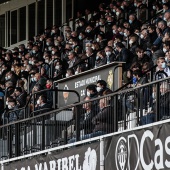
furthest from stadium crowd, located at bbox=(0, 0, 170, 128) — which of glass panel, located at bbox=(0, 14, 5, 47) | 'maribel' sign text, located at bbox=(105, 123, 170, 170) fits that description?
glass panel, located at bbox=(0, 14, 5, 47)

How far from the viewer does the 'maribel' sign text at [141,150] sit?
601 inches

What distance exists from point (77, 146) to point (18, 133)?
2.90 meters

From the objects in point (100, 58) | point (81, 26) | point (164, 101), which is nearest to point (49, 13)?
point (81, 26)

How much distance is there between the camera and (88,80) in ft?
71.3

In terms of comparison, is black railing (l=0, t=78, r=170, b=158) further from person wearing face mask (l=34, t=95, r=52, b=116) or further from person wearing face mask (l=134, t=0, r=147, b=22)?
person wearing face mask (l=134, t=0, r=147, b=22)

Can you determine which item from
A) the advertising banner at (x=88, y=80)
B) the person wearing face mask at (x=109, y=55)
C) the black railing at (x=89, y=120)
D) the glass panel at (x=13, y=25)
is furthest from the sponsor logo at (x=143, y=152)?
the glass panel at (x=13, y=25)

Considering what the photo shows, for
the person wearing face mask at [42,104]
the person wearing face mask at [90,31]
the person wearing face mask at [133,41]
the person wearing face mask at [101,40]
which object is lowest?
the person wearing face mask at [42,104]

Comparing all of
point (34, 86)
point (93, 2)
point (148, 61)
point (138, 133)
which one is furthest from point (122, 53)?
point (93, 2)

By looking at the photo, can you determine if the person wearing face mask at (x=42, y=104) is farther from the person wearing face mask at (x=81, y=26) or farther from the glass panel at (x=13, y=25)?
the glass panel at (x=13, y=25)

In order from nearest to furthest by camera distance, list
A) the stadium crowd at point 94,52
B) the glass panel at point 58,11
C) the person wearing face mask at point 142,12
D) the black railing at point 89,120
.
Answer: the black railing at point 89,120 < the stadium crowd at point 94,52 < the person wearing face mask at point 142,12 < the glass panel at point 58,11

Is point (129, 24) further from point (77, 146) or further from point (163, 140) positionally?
point (163, 140)

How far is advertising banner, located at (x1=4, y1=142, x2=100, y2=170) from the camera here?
17.5 metres

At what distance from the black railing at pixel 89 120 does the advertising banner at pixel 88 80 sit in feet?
2.67

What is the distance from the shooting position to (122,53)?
2419cm
